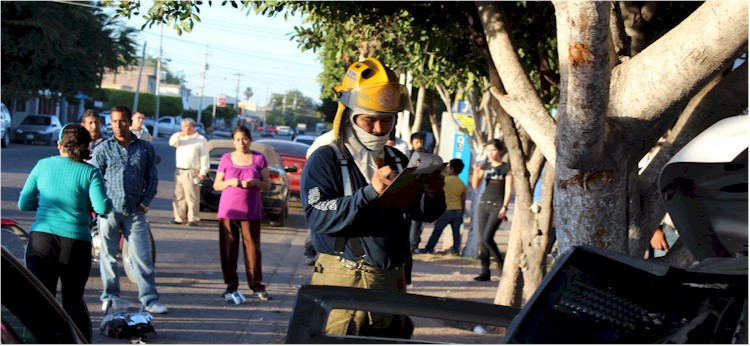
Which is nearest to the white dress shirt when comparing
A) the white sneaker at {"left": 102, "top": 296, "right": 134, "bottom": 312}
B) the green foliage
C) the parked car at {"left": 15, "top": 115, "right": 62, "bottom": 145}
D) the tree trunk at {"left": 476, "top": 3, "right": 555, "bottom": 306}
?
the tree trunk at {"left": 476, "top": 3, "right": 555, "bottom": 306}

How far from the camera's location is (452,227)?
15172mm

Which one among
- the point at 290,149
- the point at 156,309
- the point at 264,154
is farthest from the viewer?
the point at 290,149

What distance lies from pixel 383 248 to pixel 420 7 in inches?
199

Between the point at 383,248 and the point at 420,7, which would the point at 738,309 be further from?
the point at 420,7

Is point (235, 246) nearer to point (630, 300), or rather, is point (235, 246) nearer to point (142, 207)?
point (142, 207)

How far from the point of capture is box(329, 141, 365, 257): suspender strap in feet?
15.3

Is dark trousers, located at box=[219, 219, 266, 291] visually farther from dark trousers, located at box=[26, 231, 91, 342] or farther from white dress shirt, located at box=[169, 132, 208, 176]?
white dress shirt, located at box=[169, 132, 208, 176]

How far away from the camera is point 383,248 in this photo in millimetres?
4672

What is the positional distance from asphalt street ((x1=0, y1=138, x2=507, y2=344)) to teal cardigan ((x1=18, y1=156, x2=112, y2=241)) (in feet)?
3.74

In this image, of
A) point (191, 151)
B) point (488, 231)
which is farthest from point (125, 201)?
point (191, 151)

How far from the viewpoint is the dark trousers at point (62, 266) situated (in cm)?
674

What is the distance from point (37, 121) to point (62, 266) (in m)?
37.4

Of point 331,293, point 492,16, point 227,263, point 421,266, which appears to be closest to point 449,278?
point 421,266

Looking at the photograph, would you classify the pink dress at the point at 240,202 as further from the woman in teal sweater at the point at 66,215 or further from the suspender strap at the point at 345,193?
the suspender strap at the point at 345,193
